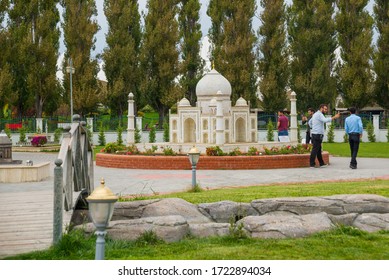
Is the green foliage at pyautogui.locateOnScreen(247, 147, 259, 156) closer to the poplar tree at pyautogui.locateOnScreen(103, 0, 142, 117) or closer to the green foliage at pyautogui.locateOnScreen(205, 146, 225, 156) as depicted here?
the green foliage at pyautogui.locateOnScreen(205, 146, 225, 156)

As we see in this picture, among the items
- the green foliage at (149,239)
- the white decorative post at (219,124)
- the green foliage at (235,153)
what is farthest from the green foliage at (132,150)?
the green foliage at (149,239)

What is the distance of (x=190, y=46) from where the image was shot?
4241 cm

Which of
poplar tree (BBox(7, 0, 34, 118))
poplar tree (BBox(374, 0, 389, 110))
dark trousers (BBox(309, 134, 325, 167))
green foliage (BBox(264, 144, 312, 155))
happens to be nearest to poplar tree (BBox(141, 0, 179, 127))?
poplar tree (BBox(7, 0, 34, 118))

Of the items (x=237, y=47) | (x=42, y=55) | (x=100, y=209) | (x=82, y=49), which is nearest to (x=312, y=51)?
(x=237, y=47)

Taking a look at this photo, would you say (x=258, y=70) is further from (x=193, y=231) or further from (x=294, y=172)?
(x=193, y=231)

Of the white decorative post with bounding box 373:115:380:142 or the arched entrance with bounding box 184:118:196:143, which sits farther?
the white decorative post with bounding box 373:115:380:142

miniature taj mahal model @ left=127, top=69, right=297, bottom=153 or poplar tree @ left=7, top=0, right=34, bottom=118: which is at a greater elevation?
poplar tree @ left=7, top=0, right=34, bottom=118

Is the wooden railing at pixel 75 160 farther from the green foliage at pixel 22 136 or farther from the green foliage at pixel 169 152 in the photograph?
the green foliage at pixel 22 136

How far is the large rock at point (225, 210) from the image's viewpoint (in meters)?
9.31

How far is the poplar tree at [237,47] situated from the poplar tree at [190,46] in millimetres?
1156

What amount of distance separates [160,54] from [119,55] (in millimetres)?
2547

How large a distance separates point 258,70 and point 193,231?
34576 millimetres

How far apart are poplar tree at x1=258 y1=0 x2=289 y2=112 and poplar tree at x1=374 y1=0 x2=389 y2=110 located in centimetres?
558

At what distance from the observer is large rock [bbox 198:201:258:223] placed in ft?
30.6
